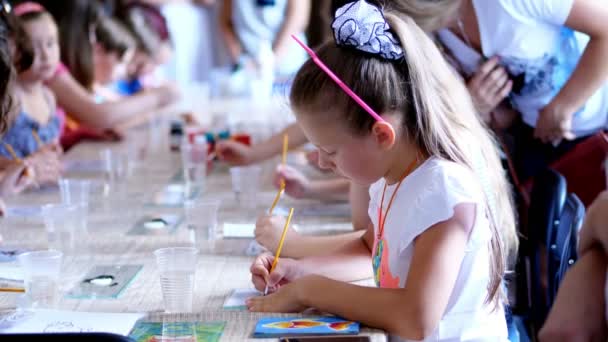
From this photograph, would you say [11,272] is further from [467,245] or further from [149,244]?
[467,245]

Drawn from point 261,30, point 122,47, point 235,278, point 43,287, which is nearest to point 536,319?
point 235,278

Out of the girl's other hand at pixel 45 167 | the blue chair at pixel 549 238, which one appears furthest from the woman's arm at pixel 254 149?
the blue chair at pixel 549 238

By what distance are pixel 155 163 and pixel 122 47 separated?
Answer: 1498 mm

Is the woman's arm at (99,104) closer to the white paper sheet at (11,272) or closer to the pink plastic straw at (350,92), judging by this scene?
the white paper sheet at (11,272)

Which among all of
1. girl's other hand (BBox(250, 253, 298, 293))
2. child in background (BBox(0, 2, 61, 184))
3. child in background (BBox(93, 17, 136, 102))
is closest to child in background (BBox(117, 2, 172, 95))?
child in background (BBox(93, 17, 136, 102))

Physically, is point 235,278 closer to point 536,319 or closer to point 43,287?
point 43,287

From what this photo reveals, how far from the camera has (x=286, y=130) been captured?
2.91 m

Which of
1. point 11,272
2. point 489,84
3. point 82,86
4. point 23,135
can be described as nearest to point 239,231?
point 11,272

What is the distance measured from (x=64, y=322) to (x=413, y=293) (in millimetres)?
606

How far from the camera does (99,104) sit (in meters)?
3.76

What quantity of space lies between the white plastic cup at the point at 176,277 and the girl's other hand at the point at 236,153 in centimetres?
136

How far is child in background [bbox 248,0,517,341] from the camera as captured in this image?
56.5 inches

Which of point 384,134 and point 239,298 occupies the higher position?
point 384,134

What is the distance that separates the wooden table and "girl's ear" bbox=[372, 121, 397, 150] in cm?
34
